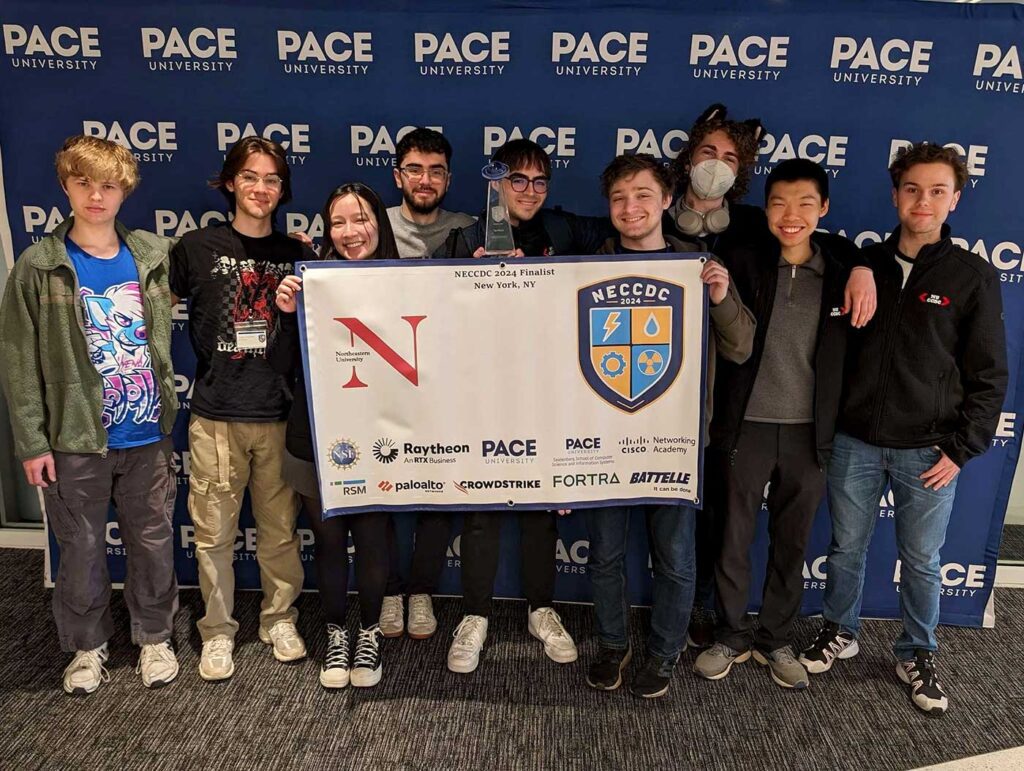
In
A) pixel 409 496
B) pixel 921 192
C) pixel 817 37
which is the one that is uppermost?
pixel 817 37

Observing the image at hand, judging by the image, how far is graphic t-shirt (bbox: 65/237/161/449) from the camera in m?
2.39

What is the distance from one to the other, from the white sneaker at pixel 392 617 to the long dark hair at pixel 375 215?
1407mm

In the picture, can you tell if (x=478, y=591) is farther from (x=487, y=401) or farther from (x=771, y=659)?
(x=771, y=659)

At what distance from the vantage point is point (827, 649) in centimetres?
278

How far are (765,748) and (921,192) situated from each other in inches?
73.5

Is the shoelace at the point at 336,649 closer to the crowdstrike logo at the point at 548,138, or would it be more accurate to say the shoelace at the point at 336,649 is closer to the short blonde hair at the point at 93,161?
the short blonde hair at the point at 93,161

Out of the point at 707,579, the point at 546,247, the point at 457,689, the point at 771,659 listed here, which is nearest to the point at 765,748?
the point at 771,659

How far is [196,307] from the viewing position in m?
2.55

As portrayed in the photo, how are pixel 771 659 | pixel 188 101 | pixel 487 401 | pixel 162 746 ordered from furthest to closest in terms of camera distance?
1. pixel 188 101
2. pixel 771 659
3. pixel 487 401
4. pixel 162 746

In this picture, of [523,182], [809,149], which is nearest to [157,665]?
[523,182]

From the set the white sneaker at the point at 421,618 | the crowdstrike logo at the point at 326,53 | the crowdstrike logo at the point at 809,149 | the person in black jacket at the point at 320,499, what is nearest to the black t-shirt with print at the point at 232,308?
the person in black jacket at the point at 320,499

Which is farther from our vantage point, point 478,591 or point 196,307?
point 478,591

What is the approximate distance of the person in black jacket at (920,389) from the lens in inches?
93.3

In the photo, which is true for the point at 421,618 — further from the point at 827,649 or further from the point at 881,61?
the point at 881,61
